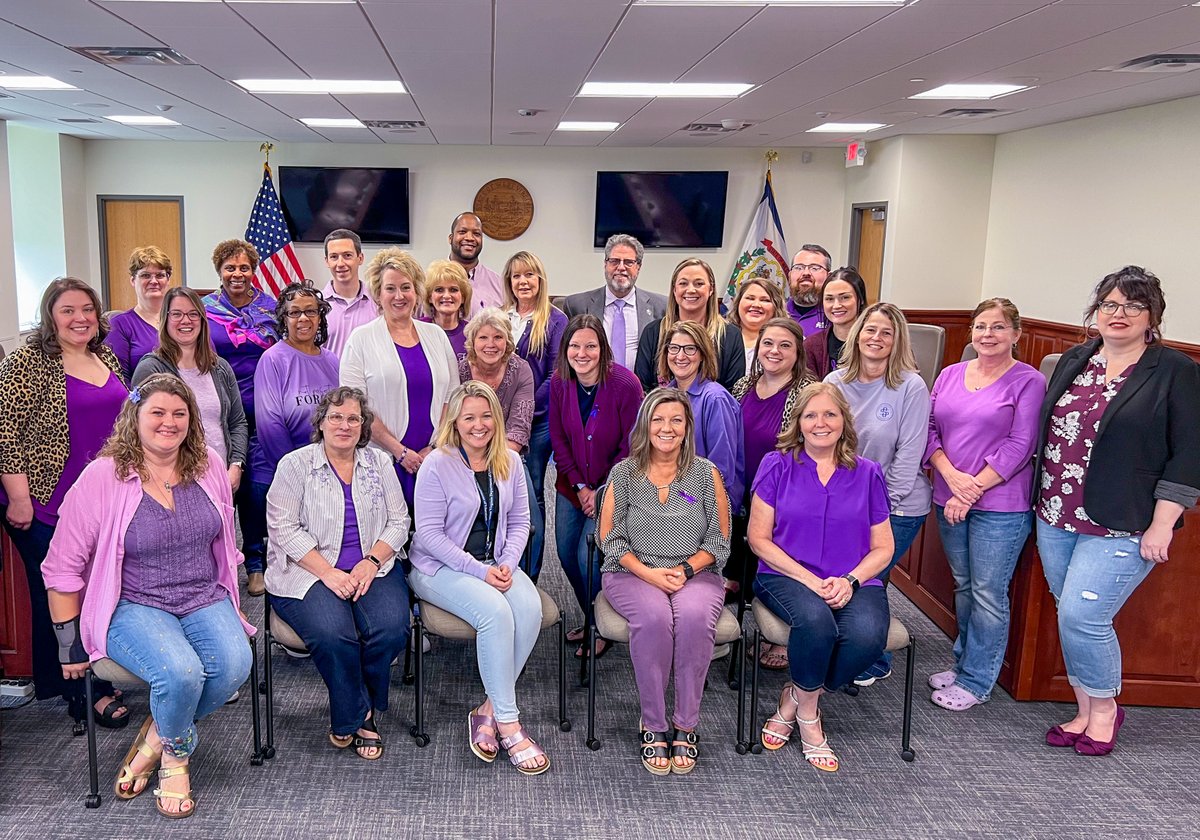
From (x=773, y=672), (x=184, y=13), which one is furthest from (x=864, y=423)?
(x=184, y=13)

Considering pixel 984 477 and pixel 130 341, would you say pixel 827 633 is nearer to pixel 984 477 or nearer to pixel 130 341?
pixel 984 477

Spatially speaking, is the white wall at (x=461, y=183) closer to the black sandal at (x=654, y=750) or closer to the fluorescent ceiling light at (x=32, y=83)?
the fluorescent ceiling light at (x=32, y=83)

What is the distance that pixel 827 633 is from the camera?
3094mm

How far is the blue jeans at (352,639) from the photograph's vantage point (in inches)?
119

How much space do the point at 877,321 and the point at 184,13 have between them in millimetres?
3491

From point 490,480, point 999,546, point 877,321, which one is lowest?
point 999,546

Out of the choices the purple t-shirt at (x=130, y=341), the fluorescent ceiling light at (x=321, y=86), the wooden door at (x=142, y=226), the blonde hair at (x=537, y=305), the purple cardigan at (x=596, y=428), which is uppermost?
the fluorescent ceiling light at (x=321, y=86)

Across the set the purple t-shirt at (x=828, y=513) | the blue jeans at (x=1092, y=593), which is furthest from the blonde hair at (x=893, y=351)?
the blue jeans at (x=1092, y=593)

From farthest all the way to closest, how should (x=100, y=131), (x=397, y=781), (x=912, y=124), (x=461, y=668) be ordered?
(x=100, y=131) < (x=912, y=124) < (x=461, y=668) < (x=397, y=781)

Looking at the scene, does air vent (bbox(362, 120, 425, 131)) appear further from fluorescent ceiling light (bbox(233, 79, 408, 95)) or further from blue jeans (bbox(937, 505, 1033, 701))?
blue jeans (bbox(937, 505, 1033, 701))

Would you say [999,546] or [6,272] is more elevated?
[6,272]

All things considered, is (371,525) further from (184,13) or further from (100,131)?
(100,131)

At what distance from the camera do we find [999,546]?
138 inches

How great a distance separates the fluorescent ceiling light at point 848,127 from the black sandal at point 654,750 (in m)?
6.34
